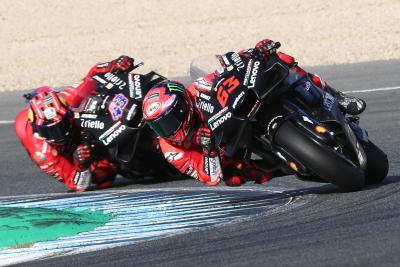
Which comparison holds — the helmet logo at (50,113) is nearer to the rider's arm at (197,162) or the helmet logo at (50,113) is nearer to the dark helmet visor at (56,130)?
the dark helmet visor at (56,130)

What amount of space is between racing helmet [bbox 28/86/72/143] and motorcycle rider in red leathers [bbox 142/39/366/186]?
1.59m

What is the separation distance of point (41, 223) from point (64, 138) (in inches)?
81.0

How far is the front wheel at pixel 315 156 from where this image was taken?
21.2 feet

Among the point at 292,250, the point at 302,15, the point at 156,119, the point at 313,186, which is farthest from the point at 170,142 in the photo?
the point at 302,15

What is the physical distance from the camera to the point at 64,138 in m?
9.16

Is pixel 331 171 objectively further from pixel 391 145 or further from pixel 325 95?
pixel 391 145

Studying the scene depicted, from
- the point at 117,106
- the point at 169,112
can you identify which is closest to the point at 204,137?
the point at 169,112

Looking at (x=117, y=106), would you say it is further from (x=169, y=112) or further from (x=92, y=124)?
(x=169, y=112)

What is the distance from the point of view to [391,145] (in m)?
9.48

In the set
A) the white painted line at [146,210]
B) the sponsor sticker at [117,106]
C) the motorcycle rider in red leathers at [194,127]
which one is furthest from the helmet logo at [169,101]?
the sponsor sticker at [117,106]

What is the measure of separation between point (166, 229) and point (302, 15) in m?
12.3

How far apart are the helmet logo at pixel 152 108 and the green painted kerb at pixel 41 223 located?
2.76 ft

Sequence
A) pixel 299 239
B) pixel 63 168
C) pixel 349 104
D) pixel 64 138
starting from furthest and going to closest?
pixel 63 168
pixel 64 138
pixel 349 104
pixel 299 239

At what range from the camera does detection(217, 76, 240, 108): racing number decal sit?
677 cm
